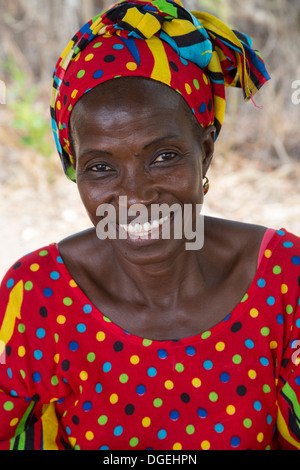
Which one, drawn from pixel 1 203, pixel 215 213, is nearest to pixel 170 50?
pixel 215 213

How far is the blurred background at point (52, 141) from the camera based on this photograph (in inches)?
155

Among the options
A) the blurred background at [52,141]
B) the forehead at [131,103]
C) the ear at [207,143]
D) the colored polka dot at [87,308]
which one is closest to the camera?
the forehead at [131,103]

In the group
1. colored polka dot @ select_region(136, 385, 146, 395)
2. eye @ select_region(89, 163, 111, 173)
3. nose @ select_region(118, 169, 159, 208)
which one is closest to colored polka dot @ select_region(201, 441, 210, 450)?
colored polka dot @ select_region(136, 385, 146, 395)

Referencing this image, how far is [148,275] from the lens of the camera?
1.56 meters

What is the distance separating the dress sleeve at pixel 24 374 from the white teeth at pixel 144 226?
1.21 feet

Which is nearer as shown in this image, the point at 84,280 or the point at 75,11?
the point at 84,280

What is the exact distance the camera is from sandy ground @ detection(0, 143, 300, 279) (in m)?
3.74

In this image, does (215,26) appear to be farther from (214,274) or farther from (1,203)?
(1,203)

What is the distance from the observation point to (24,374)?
1.52m

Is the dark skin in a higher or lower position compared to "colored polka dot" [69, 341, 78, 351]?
higher

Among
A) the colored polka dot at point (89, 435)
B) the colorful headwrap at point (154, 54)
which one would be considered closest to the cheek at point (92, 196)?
the colorful headwrap at point (154, 54)

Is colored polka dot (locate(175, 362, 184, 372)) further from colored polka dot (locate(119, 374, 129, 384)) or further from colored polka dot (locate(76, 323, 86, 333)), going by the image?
colored polka dot (locate(76, 323, 86, 333))

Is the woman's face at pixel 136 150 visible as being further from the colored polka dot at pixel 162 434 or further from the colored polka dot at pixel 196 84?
the colored polka dot at pixel 162 434

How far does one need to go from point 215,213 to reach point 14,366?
2586mm
